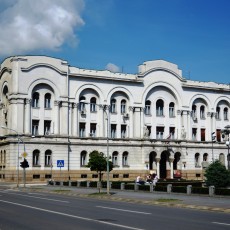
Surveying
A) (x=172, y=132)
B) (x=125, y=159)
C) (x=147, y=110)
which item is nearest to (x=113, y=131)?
(x=125, y=159)

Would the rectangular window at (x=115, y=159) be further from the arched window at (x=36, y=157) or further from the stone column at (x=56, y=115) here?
the arched window at (x=36, y=157)

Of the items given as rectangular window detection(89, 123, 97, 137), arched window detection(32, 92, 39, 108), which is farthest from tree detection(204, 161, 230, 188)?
arched window detection(32, 92, 39, 108)

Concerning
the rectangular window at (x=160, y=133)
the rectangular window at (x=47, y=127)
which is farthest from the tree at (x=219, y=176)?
the rectangular window at (x=160, y=133)

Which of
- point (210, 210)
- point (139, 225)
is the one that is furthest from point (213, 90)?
point (139, 225)

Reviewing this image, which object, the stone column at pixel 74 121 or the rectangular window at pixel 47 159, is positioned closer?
the rectangular window at pixel 47 159

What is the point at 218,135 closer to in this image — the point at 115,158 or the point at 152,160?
the point at 152,160

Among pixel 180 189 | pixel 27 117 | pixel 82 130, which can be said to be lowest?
pixel 180 189

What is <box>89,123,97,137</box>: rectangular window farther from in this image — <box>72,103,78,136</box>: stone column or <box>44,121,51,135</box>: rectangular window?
<box>44,121,51,135</box>: rectangular window

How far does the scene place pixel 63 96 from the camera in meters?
67.0

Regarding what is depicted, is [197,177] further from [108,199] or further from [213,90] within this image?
[108,199]

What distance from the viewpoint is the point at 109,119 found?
232 feet

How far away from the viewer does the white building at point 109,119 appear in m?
64.1

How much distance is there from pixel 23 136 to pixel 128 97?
18.5 metres

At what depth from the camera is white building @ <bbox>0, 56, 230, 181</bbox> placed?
6406 cm
